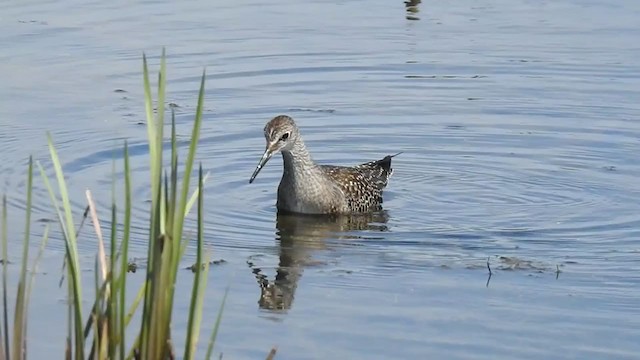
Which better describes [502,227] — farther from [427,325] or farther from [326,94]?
[326,94]

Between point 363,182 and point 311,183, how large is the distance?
1.57ft

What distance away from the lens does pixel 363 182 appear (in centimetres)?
1220

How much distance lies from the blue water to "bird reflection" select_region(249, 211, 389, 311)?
0.09ft

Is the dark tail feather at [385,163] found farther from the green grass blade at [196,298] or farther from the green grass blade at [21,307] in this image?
the green grass blade at [21,307]

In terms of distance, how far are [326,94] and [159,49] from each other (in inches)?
90.9

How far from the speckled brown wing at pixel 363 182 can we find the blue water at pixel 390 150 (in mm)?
234

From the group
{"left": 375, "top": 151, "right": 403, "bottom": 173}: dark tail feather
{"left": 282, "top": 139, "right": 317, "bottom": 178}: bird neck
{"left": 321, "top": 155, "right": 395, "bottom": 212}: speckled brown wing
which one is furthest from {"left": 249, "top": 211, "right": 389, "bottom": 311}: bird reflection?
{"left": 375, "top": 151, "right": 403, "bottom": 173}: dark tail feather

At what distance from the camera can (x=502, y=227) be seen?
11.2 m

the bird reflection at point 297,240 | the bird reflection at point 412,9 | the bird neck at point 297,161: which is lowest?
the bird reflection at point 297,240

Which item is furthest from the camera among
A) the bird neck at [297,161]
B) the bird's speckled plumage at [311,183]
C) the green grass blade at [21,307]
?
the bird neck at [297,161]

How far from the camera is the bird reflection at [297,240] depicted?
9.12 m

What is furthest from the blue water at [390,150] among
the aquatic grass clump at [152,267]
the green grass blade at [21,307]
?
the aquatic grass clump at [152,267]

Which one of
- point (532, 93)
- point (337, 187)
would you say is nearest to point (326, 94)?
point (532, 93)

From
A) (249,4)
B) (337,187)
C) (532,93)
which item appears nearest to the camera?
(337,187)
